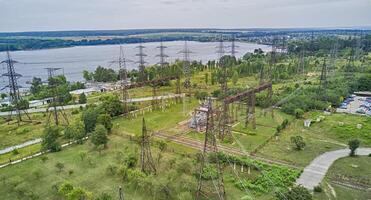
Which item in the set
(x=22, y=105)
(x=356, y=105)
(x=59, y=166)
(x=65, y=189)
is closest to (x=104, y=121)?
(x=59, y=166)

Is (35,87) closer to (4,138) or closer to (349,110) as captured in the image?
(4,138)

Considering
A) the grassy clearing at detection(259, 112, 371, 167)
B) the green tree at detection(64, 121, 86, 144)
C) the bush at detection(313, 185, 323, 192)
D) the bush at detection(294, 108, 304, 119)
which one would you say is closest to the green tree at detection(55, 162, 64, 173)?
the green tree at detection(64, 121, 86, 144)

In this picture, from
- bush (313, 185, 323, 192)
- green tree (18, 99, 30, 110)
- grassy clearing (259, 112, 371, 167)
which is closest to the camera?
bush (313, 185, 323, 192)

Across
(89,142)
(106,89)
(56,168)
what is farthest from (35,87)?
(56,168)

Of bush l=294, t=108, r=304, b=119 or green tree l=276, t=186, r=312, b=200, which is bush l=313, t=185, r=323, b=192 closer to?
green tree l=276, t=186, r=312, b=200

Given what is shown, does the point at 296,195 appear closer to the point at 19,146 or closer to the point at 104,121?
the point at 104,121

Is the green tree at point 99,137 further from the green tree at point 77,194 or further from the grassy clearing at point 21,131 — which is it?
the green tree at point 77,194

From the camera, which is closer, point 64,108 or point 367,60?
point 64,108
